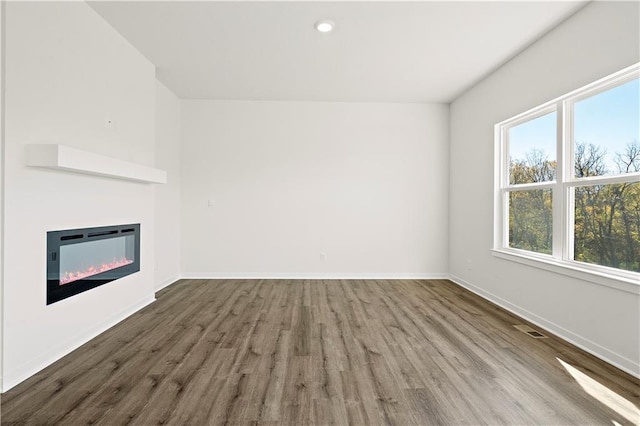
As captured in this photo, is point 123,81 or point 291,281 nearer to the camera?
point 123,81

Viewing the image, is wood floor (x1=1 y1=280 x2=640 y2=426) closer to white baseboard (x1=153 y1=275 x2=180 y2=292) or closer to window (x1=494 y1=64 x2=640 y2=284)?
window (x1=494 y1=64 x2=640 y2=284)

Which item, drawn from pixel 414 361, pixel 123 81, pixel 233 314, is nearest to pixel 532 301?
pixel 414 361

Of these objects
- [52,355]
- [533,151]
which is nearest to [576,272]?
[533,151]

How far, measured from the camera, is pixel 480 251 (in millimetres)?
4062

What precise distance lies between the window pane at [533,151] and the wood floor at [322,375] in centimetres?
154

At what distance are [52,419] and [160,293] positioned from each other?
8.24ft

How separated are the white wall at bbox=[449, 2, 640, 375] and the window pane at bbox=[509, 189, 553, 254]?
258 millimetres

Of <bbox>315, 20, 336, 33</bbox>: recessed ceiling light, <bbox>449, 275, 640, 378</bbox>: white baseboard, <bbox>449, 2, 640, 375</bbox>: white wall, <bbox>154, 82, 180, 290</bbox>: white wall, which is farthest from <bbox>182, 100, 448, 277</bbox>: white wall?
<bbox>315, 20, 336, 33</bbox>: recessed ceiling light

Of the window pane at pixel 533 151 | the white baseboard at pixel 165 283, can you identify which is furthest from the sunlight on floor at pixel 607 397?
the white baseboard at pixel 165 283

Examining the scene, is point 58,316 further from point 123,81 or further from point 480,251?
point 480,251

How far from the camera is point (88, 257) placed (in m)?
2.61

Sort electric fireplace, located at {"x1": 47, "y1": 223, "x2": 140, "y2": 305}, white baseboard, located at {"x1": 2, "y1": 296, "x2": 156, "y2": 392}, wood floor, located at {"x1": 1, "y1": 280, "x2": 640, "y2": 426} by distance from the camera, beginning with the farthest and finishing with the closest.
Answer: electric fireplace, located at {"x1": 47, "y1": 223, "x2": 140, "y2": 305} < white baseboard, located at {"x1": 2, "y1": 296, "x2": 156, "y2": 392} < wood floor, located at {"x1": 1, "y1": 280, "x2": 640, "y2": 426}

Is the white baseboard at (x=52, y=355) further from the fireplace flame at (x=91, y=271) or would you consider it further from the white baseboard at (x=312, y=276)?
the white baseboard at (x=312, y=276)

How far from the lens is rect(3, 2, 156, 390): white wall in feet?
6.31
